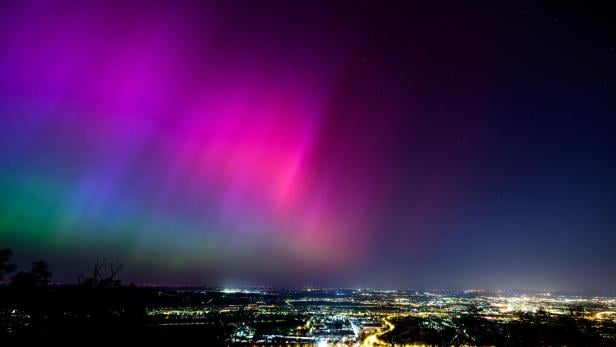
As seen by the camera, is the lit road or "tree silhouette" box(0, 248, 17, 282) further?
the lit road

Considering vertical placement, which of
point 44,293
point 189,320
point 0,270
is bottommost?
point 189,320

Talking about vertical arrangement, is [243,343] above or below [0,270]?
below

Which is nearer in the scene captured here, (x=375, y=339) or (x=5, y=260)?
(x=5, y=260)

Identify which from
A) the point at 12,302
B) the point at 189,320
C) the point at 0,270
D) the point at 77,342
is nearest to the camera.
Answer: the point at 0,270

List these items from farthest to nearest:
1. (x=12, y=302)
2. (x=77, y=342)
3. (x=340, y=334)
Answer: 1. (x=340, y=334)
2. (x=12, y=302)
3. (x=77, y=342)

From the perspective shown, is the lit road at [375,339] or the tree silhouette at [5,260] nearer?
the tree silhouette at [5,260]

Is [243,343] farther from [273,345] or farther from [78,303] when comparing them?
[78,303]

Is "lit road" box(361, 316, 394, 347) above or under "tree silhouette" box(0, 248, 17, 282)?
under

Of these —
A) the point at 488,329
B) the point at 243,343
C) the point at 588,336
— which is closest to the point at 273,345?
the point at 243,343

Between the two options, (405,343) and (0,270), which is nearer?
(0,270)

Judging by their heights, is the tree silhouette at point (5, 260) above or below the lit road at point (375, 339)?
above

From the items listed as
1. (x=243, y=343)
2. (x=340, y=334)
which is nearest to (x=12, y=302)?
(x=243, y=343)
